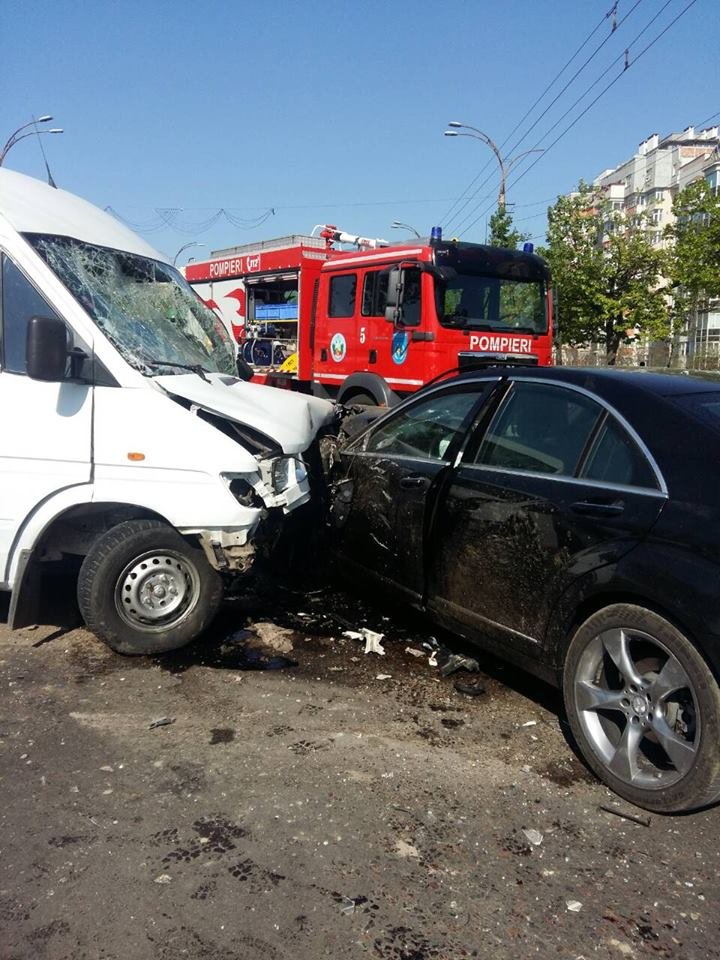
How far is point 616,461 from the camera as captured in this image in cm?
333

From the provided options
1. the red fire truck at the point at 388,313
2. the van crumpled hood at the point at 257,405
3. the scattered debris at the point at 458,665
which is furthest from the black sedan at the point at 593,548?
the red fire truck at the point at 388,313

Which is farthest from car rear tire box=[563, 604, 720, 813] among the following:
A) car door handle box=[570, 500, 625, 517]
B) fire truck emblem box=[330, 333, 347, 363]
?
fire truck emblem box=[330, 333, 347, 363]

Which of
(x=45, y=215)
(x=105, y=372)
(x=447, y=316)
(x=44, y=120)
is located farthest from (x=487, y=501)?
(x=44, y=120)

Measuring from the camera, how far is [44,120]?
1953 centimetres

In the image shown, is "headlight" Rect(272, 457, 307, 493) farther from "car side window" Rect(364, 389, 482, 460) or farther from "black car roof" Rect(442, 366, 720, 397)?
"black car roof" Rect(442, 366, 720, 397)

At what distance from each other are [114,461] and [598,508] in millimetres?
2517

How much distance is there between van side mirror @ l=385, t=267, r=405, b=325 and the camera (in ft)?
30.9

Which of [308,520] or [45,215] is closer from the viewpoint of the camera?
[45,215]

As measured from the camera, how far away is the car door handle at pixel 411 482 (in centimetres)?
443

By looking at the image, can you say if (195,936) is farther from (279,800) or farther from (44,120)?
(44,120)

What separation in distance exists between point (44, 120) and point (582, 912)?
21.7 meters

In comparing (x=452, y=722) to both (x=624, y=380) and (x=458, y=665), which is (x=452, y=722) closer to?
(x=458, y=665)

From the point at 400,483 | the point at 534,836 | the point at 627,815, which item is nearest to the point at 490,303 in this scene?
the point at 400,483

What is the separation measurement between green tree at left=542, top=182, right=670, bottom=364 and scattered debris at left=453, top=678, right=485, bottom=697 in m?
24.0
